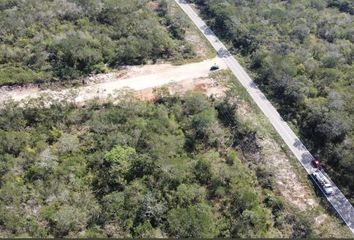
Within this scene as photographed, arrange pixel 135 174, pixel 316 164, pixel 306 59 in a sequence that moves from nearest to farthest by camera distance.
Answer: pixel 135 174
pixel 316 164
pixel 306 59

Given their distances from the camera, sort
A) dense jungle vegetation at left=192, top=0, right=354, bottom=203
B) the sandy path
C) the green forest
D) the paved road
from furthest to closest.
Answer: the sandy path
dense jungle vegetation at left=192, top=0, right=354, bottom=203
the paved road
the green forest

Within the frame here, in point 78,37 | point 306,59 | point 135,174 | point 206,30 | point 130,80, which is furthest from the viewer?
point 206,30

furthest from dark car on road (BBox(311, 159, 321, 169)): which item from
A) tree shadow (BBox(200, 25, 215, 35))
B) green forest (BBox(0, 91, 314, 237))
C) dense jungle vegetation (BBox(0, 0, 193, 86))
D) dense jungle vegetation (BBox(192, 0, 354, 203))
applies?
tree shadow (BBox(200, 25, 215, 35))

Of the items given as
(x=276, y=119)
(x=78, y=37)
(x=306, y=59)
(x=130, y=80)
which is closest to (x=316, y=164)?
(x=276, y=119)

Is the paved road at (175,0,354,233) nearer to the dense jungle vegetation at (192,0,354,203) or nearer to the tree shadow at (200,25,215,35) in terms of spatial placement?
the tree shadow at (200,25,215,35)

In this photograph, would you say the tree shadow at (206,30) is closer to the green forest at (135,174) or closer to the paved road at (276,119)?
the paved road at (276,119)

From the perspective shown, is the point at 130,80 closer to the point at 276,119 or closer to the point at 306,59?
the point at 276,119

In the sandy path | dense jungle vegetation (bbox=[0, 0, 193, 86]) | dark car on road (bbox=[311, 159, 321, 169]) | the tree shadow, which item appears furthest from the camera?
the tree shadow

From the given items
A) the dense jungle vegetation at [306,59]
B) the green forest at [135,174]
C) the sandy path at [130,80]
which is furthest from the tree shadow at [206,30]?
the green forest at [135,174]
